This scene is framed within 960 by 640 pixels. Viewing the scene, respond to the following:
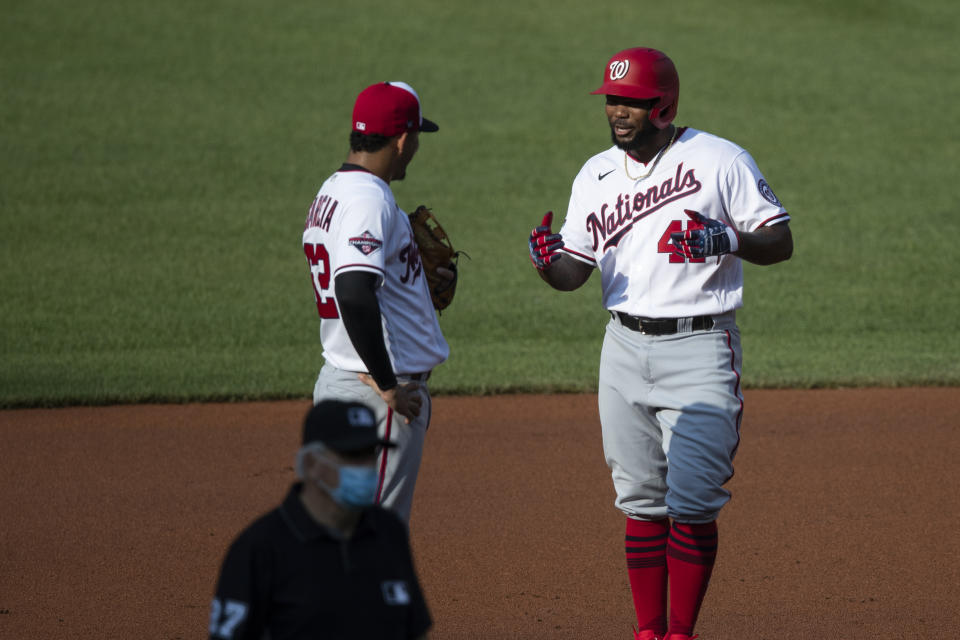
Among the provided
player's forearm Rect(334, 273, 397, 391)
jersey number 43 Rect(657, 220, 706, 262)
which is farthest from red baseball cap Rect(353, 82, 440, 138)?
jersey number 43 Rect(657, 220, 706, 262)

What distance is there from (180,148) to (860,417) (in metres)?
12.9

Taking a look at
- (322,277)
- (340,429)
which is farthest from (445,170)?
(340,429)

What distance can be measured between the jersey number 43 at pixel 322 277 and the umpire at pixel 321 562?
5.09 feet

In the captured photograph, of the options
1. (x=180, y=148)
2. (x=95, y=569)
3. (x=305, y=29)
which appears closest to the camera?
(x=95, y=569)

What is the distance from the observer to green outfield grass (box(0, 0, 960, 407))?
10602 millimetres

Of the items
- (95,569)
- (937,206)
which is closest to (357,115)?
(95,569)

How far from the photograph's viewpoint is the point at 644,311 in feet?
15.6

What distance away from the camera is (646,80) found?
474 centimetres

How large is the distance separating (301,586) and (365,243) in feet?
5.40

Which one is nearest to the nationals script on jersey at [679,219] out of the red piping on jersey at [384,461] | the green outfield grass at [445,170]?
the red piping on jersey at [384,461]

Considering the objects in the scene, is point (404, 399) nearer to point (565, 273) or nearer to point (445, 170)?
point (565, 273)

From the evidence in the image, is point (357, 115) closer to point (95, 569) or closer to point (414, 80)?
point (95, 569)

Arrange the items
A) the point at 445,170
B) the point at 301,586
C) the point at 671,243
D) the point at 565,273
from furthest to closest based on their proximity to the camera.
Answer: the point at 445,170 → the point at 565,273 → the point at 671,243 → the point at 301,586

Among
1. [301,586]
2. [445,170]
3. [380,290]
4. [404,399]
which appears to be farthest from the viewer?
[445,170]
